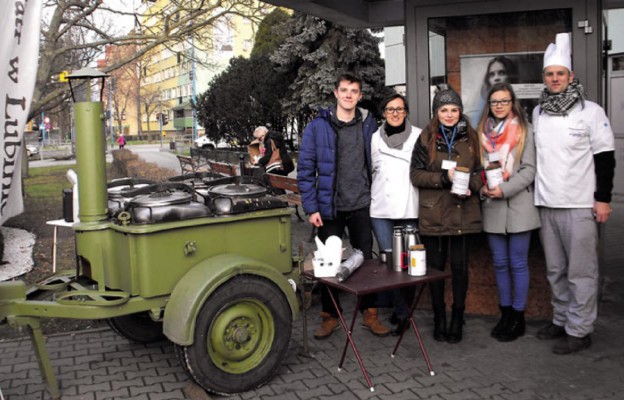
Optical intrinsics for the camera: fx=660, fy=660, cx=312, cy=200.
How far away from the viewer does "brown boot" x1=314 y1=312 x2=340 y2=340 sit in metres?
5.09

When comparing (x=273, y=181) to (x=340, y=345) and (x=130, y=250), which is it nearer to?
(x=340, y=345)

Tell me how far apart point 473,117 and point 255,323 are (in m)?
2.82

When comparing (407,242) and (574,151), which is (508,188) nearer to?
(574,151)

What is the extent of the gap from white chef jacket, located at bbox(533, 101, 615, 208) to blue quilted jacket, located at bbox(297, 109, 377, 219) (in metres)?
1.50

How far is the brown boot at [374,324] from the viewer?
5070 millimetres

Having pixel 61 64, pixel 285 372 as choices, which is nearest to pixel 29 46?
pixel 285 372

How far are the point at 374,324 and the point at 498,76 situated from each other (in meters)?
2.39

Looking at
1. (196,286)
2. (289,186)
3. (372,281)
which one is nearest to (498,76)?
(372,281)

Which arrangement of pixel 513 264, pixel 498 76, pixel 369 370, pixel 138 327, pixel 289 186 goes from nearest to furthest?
pixel 369 370, pixel 513 264, pixel 138 327, pixel 498 76, pixel 289 186

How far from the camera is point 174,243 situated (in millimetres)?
3908

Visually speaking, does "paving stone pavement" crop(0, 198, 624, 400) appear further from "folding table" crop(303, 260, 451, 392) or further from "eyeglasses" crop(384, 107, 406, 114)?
"eyeglasses" crop(384, 107, 406, 114)

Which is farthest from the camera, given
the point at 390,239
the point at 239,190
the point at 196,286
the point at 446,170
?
the point at 390,239

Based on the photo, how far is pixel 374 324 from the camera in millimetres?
5121

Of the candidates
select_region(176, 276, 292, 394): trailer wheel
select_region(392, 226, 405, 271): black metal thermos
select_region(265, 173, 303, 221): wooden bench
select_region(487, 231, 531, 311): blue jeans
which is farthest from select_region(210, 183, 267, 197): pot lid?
select_region(265, 173, 303, 221): wooden bench
